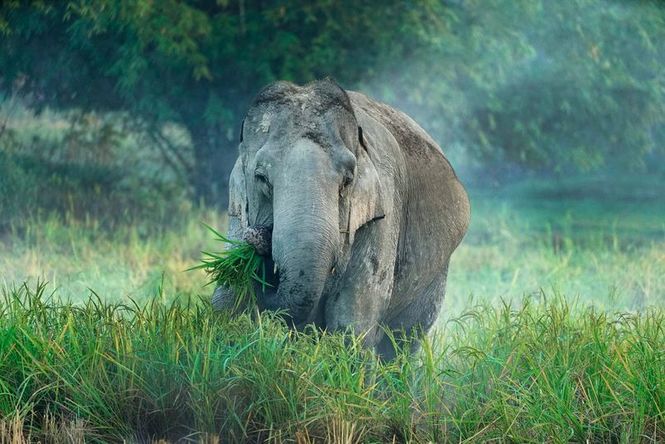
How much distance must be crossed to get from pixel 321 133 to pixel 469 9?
364 inches

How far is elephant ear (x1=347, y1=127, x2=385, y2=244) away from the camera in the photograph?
5.89m

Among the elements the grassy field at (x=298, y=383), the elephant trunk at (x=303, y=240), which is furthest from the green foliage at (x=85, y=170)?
the elephant trunk at (x=303, y=240)

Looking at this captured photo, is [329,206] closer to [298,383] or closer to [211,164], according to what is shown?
[298,383]

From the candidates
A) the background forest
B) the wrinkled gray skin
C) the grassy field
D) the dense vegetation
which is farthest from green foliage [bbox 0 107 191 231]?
the grassy field

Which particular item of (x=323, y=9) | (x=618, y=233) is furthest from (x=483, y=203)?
(x=323, y=9)

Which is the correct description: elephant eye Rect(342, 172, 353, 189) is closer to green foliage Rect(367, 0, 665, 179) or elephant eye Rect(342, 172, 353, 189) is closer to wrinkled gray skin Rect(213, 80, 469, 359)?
wrinkled gray skin Rect(213, 80, 469, 359)

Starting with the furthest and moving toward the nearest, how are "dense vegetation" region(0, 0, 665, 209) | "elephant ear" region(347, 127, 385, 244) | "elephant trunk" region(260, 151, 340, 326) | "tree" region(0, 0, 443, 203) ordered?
1. "dense vegetation" region(0, 0, 665, 209)
2. "tree" region(0, 0, 443, 203)
3. "elephant ear" region(347, 127, 385, 244)
4. "elephant trunk" region(260, 151, 340, 326)

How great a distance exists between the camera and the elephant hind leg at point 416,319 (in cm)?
739

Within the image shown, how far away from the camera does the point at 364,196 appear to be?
19.6 feet

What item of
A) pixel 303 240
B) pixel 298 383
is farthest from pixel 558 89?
pixel 298 383

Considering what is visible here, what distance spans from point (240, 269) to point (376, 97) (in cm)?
816

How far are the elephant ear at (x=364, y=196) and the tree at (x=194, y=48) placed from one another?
6891 millimetres

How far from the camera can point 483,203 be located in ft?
53.3

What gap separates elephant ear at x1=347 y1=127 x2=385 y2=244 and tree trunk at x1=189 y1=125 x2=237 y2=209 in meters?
8.24
